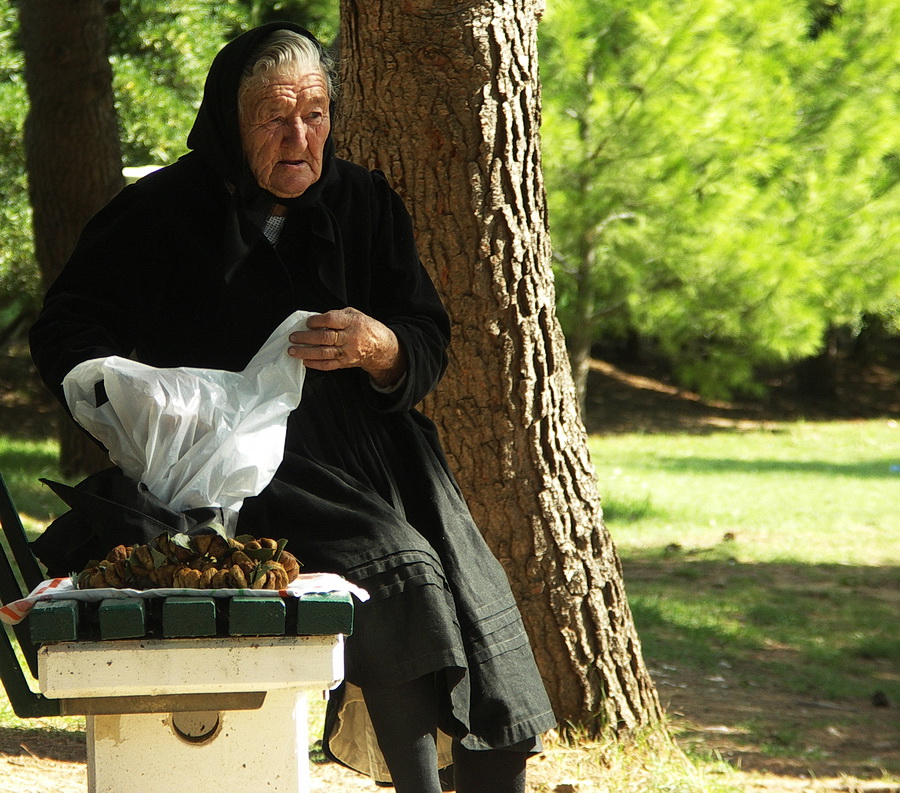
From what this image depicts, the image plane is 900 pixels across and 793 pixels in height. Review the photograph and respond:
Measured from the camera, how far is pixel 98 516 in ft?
5.98

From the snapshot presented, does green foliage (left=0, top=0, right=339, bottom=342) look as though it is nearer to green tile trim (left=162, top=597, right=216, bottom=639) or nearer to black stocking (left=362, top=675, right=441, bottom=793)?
black stocking (left=362, top=675, right=441, bottom=793)

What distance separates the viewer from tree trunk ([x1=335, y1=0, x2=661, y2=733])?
10.4ft

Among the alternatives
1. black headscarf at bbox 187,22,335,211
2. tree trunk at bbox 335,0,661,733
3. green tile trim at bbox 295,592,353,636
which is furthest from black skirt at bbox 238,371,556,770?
tree trunk at bbox 335,0,661,733

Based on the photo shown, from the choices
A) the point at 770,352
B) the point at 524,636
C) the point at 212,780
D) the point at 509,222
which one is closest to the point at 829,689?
the point at 509,222

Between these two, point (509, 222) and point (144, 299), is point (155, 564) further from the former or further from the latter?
point (509, 222)

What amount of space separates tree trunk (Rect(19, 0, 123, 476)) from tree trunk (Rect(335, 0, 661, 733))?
4216 mm

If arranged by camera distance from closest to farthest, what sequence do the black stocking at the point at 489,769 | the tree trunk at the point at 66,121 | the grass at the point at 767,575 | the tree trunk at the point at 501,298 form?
1. the black stocking at the point at 489,769
2. the tree trunk at the point at 501,298
3. the grass at the point at 767,575
4. the tree trunk at the point at 66,121

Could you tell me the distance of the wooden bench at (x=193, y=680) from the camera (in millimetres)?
1585

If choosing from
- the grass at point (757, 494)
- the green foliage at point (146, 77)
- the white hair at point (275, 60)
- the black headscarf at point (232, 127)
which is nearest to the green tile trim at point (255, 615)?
the black headscarf at point (232, 127)

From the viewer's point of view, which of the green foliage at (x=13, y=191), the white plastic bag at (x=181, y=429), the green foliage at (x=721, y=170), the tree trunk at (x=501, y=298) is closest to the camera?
the white plastic bag at (x=181, y=429)

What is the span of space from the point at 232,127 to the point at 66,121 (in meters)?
5.51

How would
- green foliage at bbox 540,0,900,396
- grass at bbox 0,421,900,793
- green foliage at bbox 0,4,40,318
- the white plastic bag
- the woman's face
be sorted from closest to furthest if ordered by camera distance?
1. the white plastic bag
2. the woman's face
3. grass at bbox 0,421,900,793
4. green foliage at bbox 0,4,40,318
5. green foliage at bbox 540,0,900,396

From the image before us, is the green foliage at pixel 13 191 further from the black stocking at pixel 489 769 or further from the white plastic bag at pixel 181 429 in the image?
the black stocking at pixel 489 769

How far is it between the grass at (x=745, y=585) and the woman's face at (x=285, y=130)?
1936 millimetres
